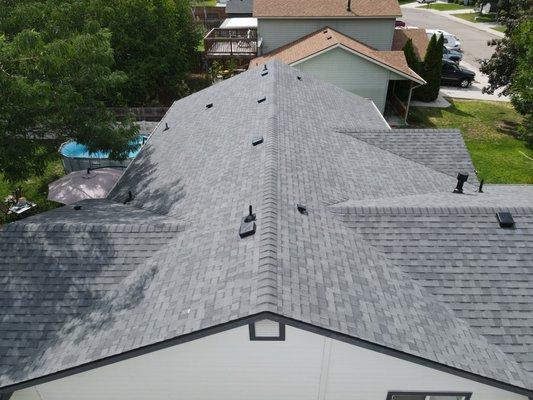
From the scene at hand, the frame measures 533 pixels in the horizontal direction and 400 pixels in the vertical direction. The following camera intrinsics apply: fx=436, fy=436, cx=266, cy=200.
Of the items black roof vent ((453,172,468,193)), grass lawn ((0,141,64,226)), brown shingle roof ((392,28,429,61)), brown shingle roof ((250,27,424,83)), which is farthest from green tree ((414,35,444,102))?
grass lawn ((0,141,64,226))

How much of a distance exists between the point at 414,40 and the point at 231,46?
48.6ft

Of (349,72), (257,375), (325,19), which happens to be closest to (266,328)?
(257,375)

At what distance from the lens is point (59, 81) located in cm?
1520

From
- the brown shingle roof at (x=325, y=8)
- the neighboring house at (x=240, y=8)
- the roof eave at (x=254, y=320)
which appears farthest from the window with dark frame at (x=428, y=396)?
the neighboring house at (x=240, y=8)

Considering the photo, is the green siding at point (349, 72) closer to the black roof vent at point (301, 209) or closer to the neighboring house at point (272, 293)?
the neighboring house at point (272, 293)

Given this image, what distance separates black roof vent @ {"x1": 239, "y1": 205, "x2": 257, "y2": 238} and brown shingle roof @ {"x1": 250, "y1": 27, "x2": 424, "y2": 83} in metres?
19.2

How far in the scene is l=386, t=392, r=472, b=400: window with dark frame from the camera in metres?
9.09

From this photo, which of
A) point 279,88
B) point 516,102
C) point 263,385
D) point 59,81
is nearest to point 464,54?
point 516,102

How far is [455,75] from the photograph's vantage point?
3634cm

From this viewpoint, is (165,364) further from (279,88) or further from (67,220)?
(279,88)

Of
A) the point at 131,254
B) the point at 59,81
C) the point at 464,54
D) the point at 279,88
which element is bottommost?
the point at 464,54

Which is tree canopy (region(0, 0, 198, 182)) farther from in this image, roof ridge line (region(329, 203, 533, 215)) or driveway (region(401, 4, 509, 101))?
driveway (region(401, 4, 509, 101))

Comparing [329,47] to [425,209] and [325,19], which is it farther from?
[425,209]

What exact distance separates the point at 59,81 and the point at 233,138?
6.36 meters
